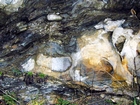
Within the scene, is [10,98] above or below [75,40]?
below

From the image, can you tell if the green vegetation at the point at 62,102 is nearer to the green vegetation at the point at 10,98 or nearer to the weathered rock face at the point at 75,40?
the weathered rock face at the point at 75,40

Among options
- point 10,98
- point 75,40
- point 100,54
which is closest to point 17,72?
point 10,98

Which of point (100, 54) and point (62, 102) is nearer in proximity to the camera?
point (100, 54)

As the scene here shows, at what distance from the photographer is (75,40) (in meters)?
3.97

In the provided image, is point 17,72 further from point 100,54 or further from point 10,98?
point 100,54

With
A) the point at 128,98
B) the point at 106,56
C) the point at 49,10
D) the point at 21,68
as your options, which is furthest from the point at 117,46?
the point at 21,68

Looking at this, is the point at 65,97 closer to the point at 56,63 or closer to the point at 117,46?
the point at 56,63

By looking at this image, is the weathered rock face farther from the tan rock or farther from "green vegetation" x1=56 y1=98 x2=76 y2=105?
"green vegetation" x1=56 y1=98 x2=76 y2=105

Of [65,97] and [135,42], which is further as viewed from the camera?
[65,97]

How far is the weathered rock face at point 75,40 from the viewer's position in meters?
3.77

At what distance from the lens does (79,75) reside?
13.2 ft

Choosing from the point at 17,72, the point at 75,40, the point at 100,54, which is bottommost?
the point at 17,72

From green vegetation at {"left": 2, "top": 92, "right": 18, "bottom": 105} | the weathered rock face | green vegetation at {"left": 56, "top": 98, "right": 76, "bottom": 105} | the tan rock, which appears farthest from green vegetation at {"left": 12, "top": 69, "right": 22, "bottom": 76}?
the tan rock

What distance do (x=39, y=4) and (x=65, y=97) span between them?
144 centimetres
